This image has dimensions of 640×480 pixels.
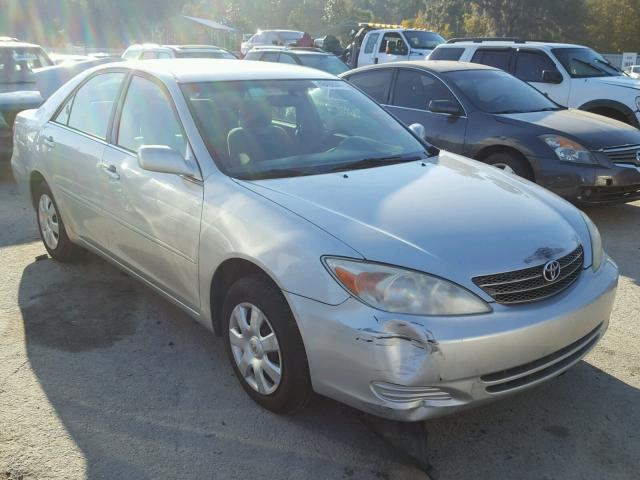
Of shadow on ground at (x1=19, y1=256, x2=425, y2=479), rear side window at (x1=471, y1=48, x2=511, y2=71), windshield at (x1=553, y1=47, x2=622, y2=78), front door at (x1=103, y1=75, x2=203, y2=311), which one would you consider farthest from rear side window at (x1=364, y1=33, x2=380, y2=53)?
shadow on ground at (x1=19, y1=256, x2=425, y2=479)

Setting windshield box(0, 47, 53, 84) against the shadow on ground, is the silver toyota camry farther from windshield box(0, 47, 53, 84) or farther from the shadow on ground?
windshield box(0, 47, 53, 84)

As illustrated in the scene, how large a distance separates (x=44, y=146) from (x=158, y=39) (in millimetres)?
41769

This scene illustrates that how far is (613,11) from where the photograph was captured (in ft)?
120

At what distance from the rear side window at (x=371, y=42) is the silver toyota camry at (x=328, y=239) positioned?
13.2 m

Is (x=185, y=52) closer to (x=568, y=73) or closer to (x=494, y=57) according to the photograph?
(x=494, y=57)

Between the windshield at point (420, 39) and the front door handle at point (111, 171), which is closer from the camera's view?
the front door handle at point (111, 171)

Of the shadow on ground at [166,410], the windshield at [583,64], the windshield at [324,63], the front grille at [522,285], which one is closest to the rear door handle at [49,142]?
the shadow on ground at [166,410]

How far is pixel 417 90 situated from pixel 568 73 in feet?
11.7

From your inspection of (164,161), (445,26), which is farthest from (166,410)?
(445,26)

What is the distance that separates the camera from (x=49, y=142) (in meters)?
4.71

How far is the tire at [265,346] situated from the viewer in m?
2.78

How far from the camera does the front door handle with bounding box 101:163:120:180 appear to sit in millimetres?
3877

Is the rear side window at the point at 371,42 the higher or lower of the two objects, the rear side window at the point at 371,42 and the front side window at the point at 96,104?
the lower

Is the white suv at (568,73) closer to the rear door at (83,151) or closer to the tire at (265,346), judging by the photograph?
the rear door at (83,151)
